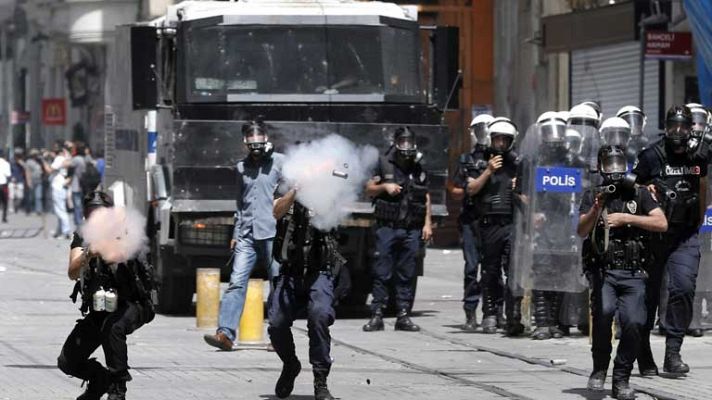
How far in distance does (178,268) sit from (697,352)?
551cm

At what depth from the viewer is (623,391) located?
37.1 feet

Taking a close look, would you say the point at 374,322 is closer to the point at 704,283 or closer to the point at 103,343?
the point at 704,283

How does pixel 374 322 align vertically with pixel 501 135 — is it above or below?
below

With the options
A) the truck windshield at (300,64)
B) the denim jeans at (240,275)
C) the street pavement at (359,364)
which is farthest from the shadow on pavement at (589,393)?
the truck windshield at (300,64)

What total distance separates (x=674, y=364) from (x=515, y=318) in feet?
10.6

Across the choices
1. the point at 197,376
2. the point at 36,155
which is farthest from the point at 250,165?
the point at 36,155

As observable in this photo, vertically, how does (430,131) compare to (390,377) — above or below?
above

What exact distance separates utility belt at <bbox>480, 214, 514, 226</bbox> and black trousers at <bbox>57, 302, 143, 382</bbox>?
597cm

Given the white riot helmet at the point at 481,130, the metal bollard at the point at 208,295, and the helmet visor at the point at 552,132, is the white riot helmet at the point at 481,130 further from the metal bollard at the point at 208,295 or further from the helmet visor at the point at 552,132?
the metal bollard at the point at 208,295

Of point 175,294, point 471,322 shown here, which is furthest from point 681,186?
point 175,294

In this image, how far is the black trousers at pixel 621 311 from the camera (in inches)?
448

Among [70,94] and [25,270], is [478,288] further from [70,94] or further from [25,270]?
[70,94]

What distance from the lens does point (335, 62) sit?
1781 cm

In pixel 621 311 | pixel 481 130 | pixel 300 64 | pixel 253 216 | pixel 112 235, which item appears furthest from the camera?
pixel 300 64
